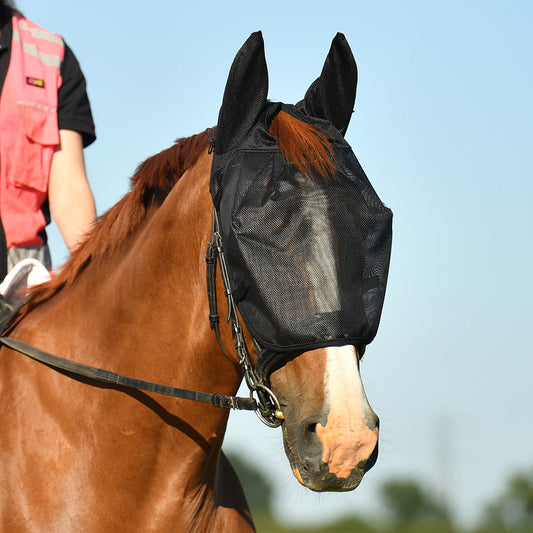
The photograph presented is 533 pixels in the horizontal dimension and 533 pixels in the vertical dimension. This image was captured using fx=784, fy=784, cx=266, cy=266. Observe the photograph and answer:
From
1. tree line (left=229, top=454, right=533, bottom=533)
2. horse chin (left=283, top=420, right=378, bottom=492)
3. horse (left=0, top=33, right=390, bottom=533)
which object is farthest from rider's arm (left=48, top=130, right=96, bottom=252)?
tree line (left=229, top=454, right=533, bottom=533)

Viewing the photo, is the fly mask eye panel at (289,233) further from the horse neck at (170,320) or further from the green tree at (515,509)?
the green tree at (515,509)

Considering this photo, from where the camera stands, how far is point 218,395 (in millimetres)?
3096

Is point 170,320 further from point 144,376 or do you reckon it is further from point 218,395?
point 218,395

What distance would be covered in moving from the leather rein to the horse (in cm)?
4

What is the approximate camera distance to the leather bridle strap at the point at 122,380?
3.03 meters

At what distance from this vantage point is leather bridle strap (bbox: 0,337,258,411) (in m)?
3.03

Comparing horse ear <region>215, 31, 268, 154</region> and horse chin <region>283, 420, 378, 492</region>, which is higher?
horse ear <region>215, 31, 268, 154</region>

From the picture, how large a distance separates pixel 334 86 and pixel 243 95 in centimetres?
46

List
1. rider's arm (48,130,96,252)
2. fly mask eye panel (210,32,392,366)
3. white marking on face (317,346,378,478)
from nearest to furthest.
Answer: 1. white marking on face (317,346,378,478)
2. fly mask eye panel (210,32,392,366)
3. rider's arm (48,130,96,252)

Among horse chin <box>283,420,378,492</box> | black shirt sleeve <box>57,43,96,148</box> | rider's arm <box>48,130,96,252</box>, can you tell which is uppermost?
black shirt sleeve <box>57,43,96,148</box>

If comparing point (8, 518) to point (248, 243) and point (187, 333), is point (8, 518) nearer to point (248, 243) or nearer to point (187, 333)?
point (187, 333)

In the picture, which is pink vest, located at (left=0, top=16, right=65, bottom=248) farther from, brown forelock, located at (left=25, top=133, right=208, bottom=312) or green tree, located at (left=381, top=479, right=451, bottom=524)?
green tree, located at (left=381, top=479, right=451, bottom=524)

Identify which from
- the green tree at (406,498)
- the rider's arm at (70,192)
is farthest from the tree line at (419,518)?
→ the rider's arm at (70,192)

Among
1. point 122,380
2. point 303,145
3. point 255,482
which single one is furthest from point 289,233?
point 255,482
